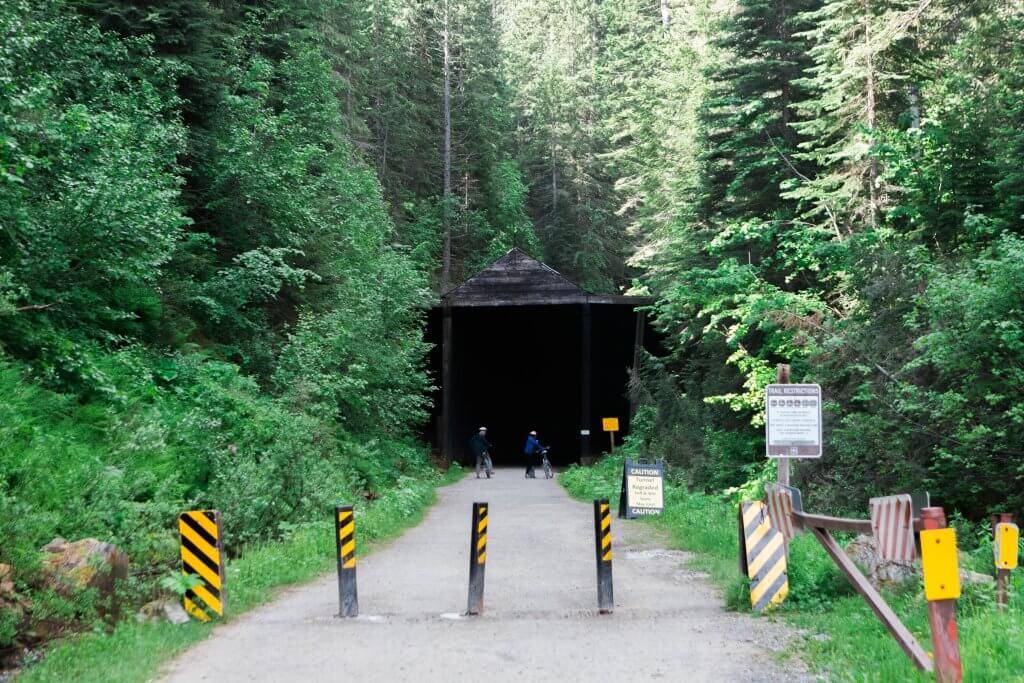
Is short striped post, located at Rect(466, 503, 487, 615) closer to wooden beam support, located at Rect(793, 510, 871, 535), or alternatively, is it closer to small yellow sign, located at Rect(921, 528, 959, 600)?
wooden beam support, located at Rect(793, 510, 871, 535)

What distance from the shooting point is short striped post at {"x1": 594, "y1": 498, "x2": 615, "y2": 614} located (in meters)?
8.97

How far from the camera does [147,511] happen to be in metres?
10.4

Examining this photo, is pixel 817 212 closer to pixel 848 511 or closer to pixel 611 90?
pixel 848 511

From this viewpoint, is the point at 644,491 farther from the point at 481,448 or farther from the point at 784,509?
the point at 481,448

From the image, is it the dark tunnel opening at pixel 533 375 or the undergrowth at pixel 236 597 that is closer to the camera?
the undergrowth at pixel 236 597

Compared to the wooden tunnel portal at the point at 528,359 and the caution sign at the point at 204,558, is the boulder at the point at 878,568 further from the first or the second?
the wooden tunnel portal at the point at 528,359

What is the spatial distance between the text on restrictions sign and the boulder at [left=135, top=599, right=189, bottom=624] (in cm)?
603

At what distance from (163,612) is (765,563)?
5356 millimetres

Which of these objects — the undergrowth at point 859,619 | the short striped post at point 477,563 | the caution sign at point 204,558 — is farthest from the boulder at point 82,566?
the undergrowth at point 859,619

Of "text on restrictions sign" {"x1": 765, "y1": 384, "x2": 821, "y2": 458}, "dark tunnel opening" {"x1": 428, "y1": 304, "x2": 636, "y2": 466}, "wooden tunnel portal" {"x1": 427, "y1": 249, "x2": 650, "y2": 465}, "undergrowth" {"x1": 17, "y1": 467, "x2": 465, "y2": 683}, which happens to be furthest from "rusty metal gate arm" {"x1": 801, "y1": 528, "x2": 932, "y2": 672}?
"dark tunnel opening" {"x1": 428, "y1": 304, "x2": 636, "y2": 466}

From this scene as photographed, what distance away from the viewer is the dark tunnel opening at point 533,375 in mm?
40094

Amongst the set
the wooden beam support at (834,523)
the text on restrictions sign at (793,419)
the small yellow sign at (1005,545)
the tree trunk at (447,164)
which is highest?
the tree trunk at (447,164)

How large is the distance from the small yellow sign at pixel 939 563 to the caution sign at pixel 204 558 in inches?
235

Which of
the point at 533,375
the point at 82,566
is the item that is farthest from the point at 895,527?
the point at 533,375
